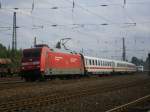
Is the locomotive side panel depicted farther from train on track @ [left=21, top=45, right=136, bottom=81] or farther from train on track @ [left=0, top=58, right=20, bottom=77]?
train on track @ [left=0, top=58, right=20, bottom=77]

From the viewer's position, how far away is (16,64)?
55062mm

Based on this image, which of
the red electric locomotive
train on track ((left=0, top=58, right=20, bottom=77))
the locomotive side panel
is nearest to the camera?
the red electric locomotive

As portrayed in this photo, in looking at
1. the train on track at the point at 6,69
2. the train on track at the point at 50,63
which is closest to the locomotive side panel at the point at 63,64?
the train on track at the point at 50,63

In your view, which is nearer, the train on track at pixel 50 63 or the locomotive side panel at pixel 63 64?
the train on track at pixel 50 63

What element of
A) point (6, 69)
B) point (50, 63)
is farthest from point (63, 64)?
point (6, 69)

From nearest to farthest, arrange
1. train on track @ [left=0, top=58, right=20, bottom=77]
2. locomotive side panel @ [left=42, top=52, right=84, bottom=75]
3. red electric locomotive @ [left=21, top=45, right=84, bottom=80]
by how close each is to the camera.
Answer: red electric locomotive @ [left=21, top=45, right=84, bottom=80] → locomotive side panel @ [left=42, top=52, right=84, bottom=75] → train on track @ [left=0, top=58, right=20, bottom=77]

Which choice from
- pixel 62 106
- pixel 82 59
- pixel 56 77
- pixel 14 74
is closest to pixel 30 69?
pixel 56 77

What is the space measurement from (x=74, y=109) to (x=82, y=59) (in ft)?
91.9

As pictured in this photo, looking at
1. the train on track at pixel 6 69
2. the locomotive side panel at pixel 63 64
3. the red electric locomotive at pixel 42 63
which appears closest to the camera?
the red electric locomotive at pixel 42 63

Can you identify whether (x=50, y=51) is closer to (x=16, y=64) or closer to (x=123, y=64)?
(x=16, y=64)

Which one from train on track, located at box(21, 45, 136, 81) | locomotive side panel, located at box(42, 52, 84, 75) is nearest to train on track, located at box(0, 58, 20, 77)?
train on track, located at box(21, 45, 136, 81)

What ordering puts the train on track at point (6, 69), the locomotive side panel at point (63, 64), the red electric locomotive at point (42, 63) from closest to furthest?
the red electric locomotive at point (42, 63) → the locomotive side panel at point (63, 64) → the train on track at point (6, 69)

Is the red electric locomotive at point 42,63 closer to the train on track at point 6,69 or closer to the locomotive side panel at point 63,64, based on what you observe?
the locomotive side panel at point 63,64

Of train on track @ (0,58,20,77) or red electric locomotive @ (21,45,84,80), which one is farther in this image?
train on track @ (0,58,20,77)
